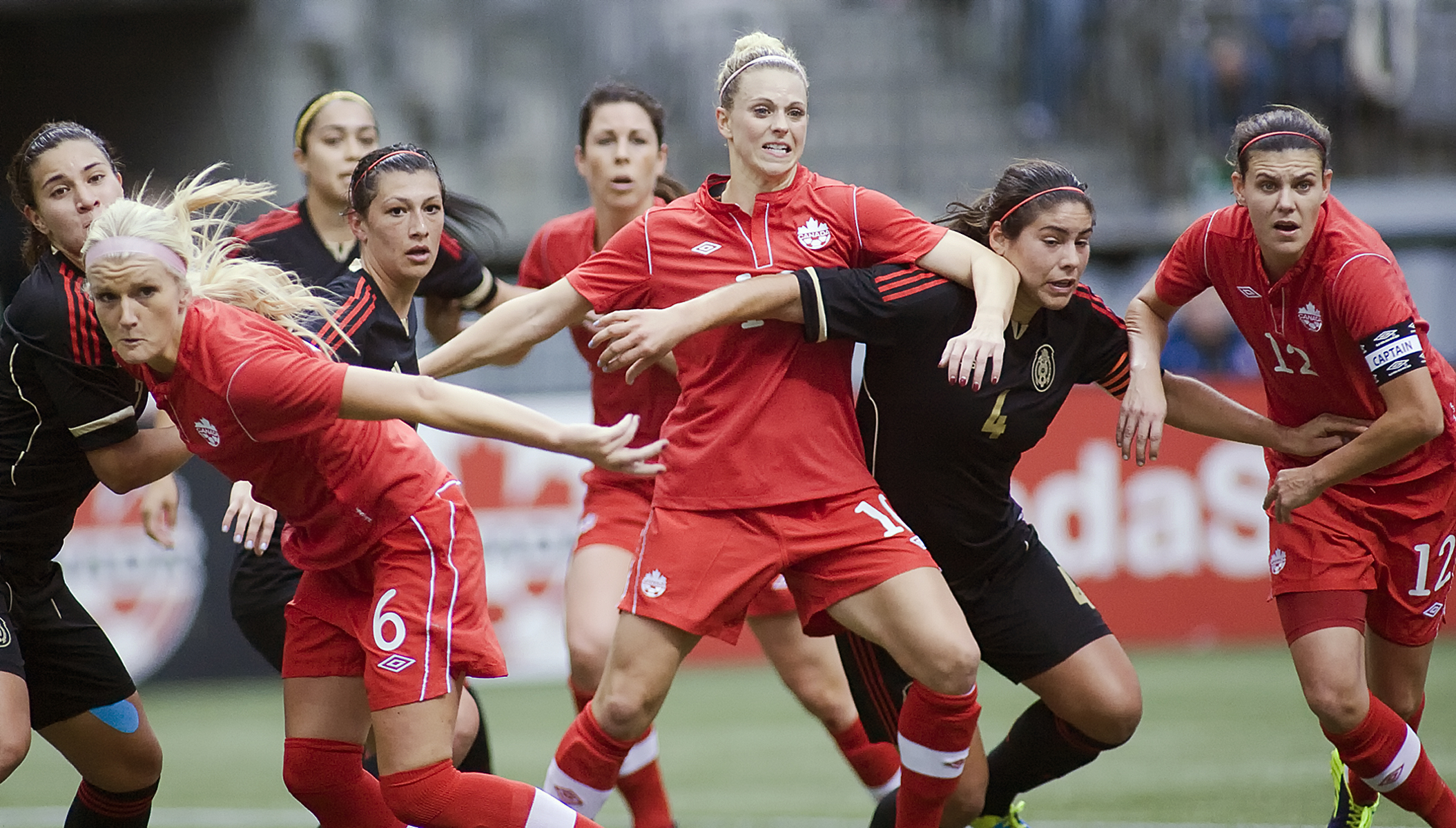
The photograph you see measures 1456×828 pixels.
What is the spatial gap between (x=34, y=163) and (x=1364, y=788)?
4.35 m

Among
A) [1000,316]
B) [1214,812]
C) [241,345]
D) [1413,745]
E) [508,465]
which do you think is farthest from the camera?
[508,465]

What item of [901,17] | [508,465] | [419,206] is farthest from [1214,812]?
[901,17]

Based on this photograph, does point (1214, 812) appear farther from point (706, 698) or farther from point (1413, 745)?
point (706, 698)

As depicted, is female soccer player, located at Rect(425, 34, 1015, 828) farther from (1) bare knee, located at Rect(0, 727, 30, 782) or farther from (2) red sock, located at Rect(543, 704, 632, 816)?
(1) bare knee, located at Rect(0, 727, 30, 782)

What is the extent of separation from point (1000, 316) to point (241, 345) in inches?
76.7

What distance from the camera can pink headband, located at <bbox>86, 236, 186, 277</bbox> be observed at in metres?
3.75

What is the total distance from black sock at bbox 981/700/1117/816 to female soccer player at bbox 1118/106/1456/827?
2.24 feet

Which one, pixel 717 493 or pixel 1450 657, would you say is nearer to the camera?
pixel 717 493

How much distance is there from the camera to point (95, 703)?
4484mm

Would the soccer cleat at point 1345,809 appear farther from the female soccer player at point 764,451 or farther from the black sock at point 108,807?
the black sock at point 108,807

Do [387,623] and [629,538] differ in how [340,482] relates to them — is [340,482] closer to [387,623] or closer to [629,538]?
[387,623]

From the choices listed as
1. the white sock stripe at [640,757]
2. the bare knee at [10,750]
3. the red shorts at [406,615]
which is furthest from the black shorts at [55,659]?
the white sock stripe at [640,757]

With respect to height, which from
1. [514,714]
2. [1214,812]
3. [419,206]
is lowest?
[514,714]

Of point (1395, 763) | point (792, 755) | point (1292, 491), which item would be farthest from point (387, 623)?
point (792, 755)
